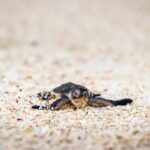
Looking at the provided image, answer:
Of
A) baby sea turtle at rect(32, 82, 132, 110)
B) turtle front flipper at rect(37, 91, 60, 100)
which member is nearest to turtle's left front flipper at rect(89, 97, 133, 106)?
baby sea turtle at rect(32, 82, 132, 110)

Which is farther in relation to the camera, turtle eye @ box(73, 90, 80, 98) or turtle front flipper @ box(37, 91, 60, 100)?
turtle front flipper @ box(37, 91, 60, 100)

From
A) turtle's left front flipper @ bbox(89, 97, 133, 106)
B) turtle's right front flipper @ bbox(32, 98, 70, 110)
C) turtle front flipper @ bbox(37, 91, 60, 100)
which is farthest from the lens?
turtle front flipper @ bbox(37, 91, 60, 100)

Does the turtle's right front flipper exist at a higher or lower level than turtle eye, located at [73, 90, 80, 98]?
lower

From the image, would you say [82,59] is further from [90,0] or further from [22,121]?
[90,0]

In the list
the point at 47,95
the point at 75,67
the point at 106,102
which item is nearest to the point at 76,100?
the point at 106,102

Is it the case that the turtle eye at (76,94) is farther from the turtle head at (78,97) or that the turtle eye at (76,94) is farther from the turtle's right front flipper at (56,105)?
the turtle's right front flipper at (56,105)

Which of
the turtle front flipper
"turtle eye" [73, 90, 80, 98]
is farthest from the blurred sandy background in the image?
"turtle eye" [73, 90, 80, 98]

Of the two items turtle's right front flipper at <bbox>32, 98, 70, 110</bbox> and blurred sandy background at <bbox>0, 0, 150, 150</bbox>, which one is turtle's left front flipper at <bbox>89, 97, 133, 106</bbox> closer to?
blurred sandy background at <bbox>0, 0, 150, 150</bbox>

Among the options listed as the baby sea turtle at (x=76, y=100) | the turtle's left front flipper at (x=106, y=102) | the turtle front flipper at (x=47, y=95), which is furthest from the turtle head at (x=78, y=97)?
the turtle front flipper at (x=47, y=95)

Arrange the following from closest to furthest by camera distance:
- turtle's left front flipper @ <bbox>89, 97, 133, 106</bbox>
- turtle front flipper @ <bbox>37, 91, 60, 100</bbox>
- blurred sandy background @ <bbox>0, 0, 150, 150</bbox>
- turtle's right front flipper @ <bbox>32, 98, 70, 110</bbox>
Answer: blurred sandy background @ <bbox>0, 0, 150, 150</bbox>
turtle's right front flipper @ <bbox>32, 98, 70, 110</bbox>
turtle's left front flipper @ <bbox>89, 97, 133, 106</bbox>
turtle front flipper @ <bbox>37, 91, 60, 100</bbox>

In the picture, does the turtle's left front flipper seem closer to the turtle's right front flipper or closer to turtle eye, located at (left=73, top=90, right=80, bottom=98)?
turtle eye, located at (left=73, top=90, right=80, bottom=98)
